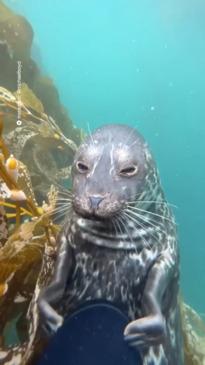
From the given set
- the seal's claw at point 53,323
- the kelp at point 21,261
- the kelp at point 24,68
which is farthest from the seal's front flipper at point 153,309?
the kelp at point 24,68

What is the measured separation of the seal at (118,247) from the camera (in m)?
2.01

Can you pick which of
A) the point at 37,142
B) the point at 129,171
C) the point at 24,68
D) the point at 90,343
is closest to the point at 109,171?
the point at 129,171

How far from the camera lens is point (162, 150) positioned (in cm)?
6469

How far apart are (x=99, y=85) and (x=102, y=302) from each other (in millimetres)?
124869

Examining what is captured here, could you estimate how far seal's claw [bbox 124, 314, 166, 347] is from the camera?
186 centimetres

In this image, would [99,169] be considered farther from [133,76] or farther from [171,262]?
[133,76]

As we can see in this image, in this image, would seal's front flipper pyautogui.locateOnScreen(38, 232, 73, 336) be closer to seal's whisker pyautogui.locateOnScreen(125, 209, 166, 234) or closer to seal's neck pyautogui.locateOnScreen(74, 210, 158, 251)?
seal's neck pyautogui.locateOnScreen(74, 210, 158, 251)

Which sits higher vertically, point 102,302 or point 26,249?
point 26,249

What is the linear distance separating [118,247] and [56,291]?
1.16ft

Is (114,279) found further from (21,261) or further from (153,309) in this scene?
(21,261)

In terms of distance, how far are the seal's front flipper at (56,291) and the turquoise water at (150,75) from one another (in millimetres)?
19234

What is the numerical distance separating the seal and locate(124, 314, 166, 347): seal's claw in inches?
2.9

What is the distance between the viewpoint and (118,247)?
83.7 inches

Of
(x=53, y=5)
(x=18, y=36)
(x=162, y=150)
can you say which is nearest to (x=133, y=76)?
(x=53, y=5)
